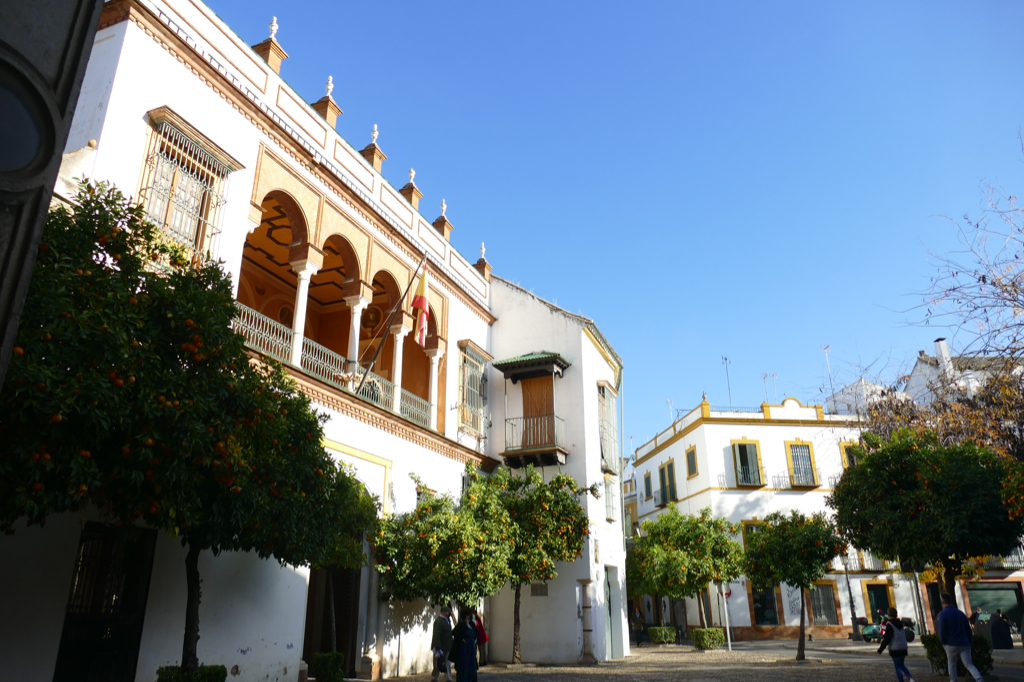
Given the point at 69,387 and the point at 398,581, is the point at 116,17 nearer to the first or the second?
the point at 69,387

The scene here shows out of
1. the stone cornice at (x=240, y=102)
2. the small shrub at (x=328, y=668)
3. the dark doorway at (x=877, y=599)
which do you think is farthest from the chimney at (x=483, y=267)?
the dark doorway at (x=877, y=599)

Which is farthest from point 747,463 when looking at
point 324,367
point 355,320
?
point 324,367

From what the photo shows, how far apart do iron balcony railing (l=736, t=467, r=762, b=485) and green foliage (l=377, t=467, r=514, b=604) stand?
20057 mm

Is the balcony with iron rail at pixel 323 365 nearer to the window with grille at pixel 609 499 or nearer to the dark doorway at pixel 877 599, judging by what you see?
the window with grille at pixel 609 499

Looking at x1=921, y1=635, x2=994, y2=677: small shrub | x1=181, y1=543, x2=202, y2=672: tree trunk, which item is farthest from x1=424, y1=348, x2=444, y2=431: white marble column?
x1=921, y1=635, x2=994, y2=677: small shrub

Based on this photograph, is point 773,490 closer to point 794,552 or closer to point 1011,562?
point 1011,562

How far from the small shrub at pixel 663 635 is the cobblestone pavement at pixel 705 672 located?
11.8 meters

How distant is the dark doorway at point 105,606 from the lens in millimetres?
7836

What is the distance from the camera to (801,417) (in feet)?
104

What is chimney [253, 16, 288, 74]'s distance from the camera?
12.5 meters

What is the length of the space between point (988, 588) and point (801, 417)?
10245mm

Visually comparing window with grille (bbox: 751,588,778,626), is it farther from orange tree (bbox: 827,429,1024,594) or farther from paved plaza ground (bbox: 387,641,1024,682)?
orange tree (bbox: 827,429,1024,594)

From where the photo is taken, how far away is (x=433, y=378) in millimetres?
16703

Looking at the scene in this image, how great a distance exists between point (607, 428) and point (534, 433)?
3408 millimetres
